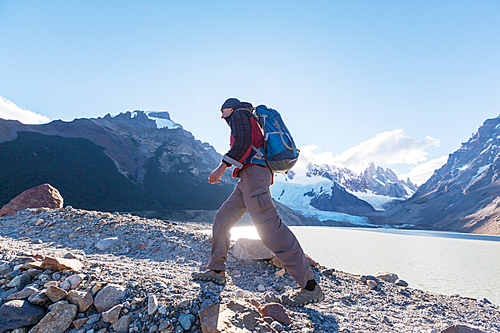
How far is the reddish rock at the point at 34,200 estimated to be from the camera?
6.67m

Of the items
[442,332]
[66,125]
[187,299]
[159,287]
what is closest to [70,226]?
[159,287]

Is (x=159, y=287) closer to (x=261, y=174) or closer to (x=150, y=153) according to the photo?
(x=261, y=174)

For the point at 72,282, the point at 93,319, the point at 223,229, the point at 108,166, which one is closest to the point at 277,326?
the point at 223,229

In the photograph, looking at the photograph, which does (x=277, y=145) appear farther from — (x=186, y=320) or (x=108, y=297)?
(x=108, y=297)

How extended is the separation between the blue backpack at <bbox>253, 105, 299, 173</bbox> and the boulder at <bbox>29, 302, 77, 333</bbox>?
1.83 m

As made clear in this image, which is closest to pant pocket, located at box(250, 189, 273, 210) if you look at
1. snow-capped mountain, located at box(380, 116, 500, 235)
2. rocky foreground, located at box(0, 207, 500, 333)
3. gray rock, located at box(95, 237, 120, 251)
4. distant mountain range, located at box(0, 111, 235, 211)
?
rocky foreground, located at box(0, 207, 500, 333)

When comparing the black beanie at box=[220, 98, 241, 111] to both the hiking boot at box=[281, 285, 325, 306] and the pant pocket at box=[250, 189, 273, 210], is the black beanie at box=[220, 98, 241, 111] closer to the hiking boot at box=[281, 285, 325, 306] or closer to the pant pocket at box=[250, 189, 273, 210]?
the pant pocket at box=[250, 189, 273, 210]

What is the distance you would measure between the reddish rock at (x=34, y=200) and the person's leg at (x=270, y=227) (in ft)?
24.5

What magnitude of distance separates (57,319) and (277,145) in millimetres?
2049

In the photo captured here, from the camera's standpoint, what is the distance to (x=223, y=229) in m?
2.49

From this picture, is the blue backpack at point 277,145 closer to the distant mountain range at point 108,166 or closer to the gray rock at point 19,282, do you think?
the gray rock at point 19,282

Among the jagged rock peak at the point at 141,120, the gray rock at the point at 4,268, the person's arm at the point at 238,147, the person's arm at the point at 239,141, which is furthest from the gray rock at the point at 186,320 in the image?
the jagged rock peak at the point at 141,120

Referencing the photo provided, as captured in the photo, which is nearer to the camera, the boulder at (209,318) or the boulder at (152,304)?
the boulder at (209,318)

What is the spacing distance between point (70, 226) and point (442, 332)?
580 centimetres
